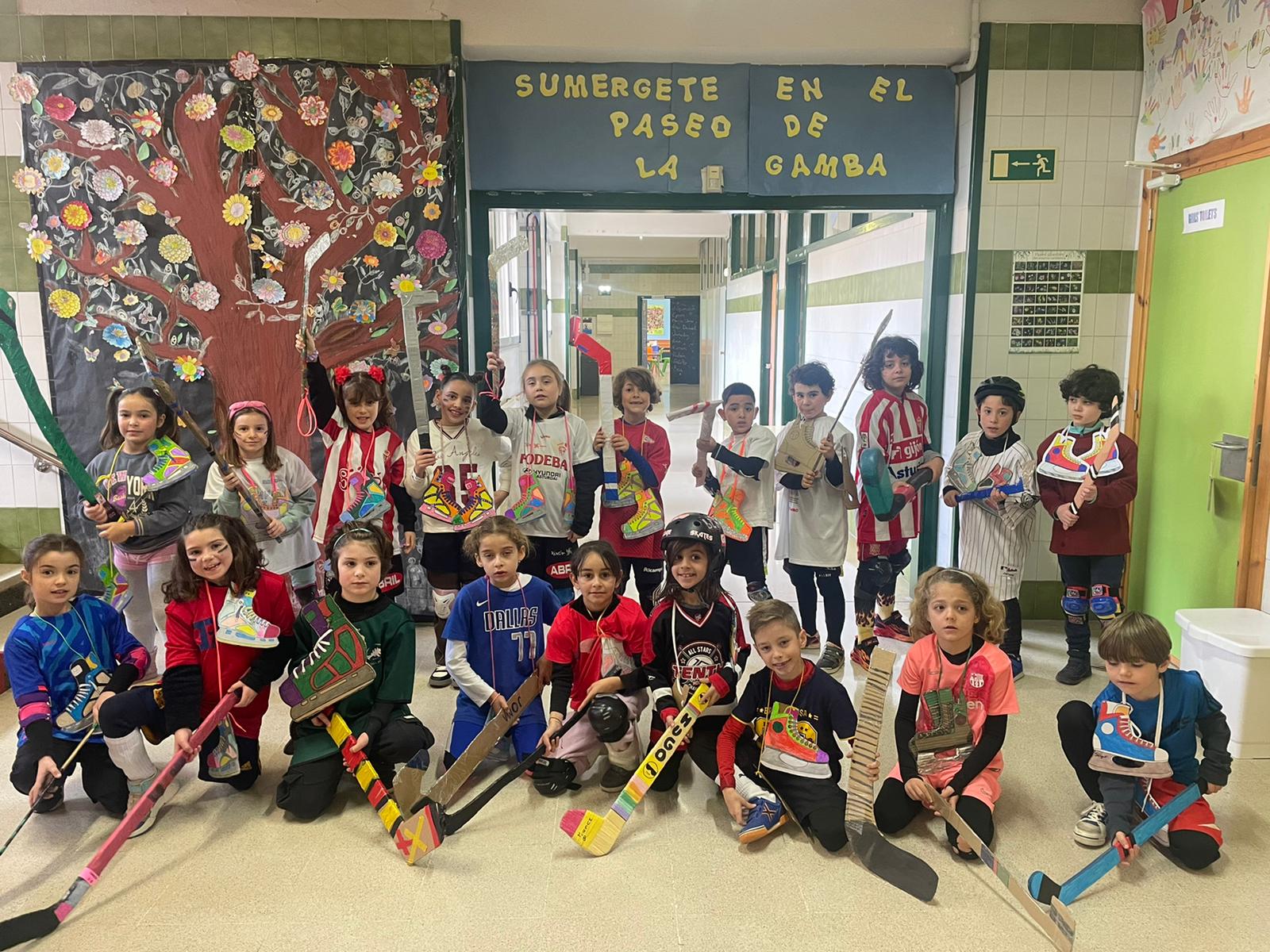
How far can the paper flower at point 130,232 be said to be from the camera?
3777mm

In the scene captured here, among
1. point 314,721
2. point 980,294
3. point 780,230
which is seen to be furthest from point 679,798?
point 780,230

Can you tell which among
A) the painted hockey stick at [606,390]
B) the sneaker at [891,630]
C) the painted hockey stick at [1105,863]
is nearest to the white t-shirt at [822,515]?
the sneaker at [891,630]

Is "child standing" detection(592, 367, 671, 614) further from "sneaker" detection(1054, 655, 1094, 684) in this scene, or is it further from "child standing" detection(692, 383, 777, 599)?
"sneaker" detection(1054, 655, 1094, 684)

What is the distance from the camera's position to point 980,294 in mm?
3984

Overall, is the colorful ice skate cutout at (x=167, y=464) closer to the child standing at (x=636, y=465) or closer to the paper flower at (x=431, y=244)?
the paper flower at (x=431, y=244)

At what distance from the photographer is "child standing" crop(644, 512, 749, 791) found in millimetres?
2631

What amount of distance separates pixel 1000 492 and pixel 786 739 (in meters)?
1.48

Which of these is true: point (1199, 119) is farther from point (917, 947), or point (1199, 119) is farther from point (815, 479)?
point (917, 947)

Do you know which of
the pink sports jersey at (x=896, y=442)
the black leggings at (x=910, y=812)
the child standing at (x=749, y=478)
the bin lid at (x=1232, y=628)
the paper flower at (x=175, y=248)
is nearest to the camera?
the black leggings at (x=910, y=812)

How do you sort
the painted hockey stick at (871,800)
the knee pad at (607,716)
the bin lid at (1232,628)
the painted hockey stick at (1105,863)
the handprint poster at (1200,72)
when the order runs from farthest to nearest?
1. the handprint poster at (1200,72)
2. the bin lid at (1232,628)
3. the knee pad at (607,716)
4. the painted hockey stick at (871,800)
5. the painted hockey stick at (1105,863)

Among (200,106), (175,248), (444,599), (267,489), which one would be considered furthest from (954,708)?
(200,106)

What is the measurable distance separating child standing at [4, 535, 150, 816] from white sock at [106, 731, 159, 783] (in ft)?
0.13

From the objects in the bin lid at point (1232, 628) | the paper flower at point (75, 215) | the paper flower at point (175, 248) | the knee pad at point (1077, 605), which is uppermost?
the paper flower at point (75, 215)

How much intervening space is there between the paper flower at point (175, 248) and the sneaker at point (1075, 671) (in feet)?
12.1
